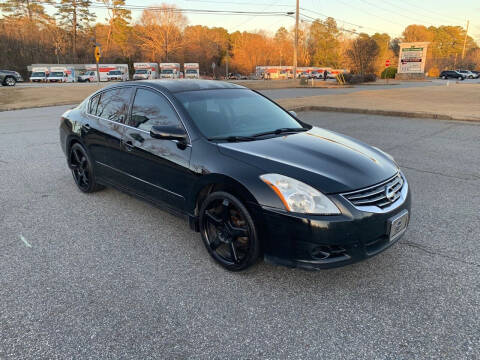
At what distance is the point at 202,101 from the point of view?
379cm

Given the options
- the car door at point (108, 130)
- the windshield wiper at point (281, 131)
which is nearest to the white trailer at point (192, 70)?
the car door at point (108, 130)

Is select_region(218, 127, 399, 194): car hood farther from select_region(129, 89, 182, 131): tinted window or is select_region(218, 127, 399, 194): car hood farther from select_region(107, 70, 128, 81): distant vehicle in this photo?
select_region(107, 70, 128, 81): distant vehicle

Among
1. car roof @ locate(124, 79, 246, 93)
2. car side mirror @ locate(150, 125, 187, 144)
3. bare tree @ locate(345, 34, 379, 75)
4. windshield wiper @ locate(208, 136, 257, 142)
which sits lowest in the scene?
windshield wiper @ locate(208, 136, 257, 142)

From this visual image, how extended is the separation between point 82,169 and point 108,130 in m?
1.10

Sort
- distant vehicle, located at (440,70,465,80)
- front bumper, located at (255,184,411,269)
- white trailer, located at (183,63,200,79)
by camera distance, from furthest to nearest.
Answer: white trailer, located at (183,63,200,79) < distant vehicle, located at (440,70,465,80) < front bumper, located at (255,184,411,269)

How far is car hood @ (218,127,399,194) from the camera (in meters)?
2.78

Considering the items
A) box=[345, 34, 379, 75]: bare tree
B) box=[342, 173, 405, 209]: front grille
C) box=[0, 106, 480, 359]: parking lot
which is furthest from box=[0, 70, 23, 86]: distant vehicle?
box=[342, 173, 405, 209]: front grille

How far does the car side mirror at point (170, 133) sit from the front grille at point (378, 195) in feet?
5.17

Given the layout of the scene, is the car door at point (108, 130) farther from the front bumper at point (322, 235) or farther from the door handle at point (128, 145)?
the front bumper at point (322, 235)

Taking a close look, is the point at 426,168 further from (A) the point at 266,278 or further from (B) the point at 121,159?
(B) the point at 121,159

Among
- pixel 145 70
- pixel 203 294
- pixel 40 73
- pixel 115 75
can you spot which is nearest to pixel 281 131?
pixel 203 294

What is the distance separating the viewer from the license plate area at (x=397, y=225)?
280 centimetres

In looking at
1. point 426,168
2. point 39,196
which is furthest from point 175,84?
point 426,168

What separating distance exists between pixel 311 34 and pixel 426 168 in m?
Answer: 114
